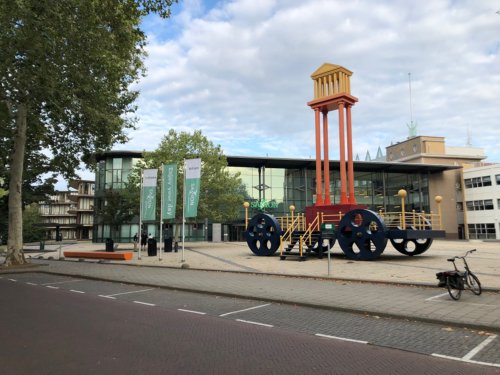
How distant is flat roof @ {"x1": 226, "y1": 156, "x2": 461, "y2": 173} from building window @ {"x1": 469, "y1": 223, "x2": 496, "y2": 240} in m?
9.39

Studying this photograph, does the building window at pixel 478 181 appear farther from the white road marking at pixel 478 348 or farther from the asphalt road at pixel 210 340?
the white road marking at pixel 478 348

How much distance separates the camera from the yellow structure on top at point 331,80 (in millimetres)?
25641

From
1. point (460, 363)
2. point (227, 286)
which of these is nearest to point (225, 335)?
point (460, 363)

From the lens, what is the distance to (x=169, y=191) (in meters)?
22.4

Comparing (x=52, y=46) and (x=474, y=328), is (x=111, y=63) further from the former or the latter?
(x=474, y=328)

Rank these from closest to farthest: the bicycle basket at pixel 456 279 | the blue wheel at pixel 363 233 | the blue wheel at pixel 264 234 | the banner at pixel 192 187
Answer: the bicycle basket at pixel 456 279 → the blue wheel at pixel 363 233 → the banner at pixel 192 187 → the blue wheel at pixel 264 234

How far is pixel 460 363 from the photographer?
5277 mm

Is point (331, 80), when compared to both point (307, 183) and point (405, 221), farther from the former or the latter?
point (307, 183)

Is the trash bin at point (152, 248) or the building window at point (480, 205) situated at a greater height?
the building window at point (480, 205)

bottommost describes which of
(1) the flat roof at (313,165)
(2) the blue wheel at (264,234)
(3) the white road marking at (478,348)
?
(3) the white road marking at (478,348)

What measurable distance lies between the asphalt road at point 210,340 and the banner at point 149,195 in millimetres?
13260

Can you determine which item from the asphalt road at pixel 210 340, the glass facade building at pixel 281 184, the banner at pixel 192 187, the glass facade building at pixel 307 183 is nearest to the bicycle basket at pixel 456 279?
the asphalt road at pixel 210 340

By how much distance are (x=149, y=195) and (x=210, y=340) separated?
1781cm

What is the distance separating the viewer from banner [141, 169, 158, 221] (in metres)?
23.2
